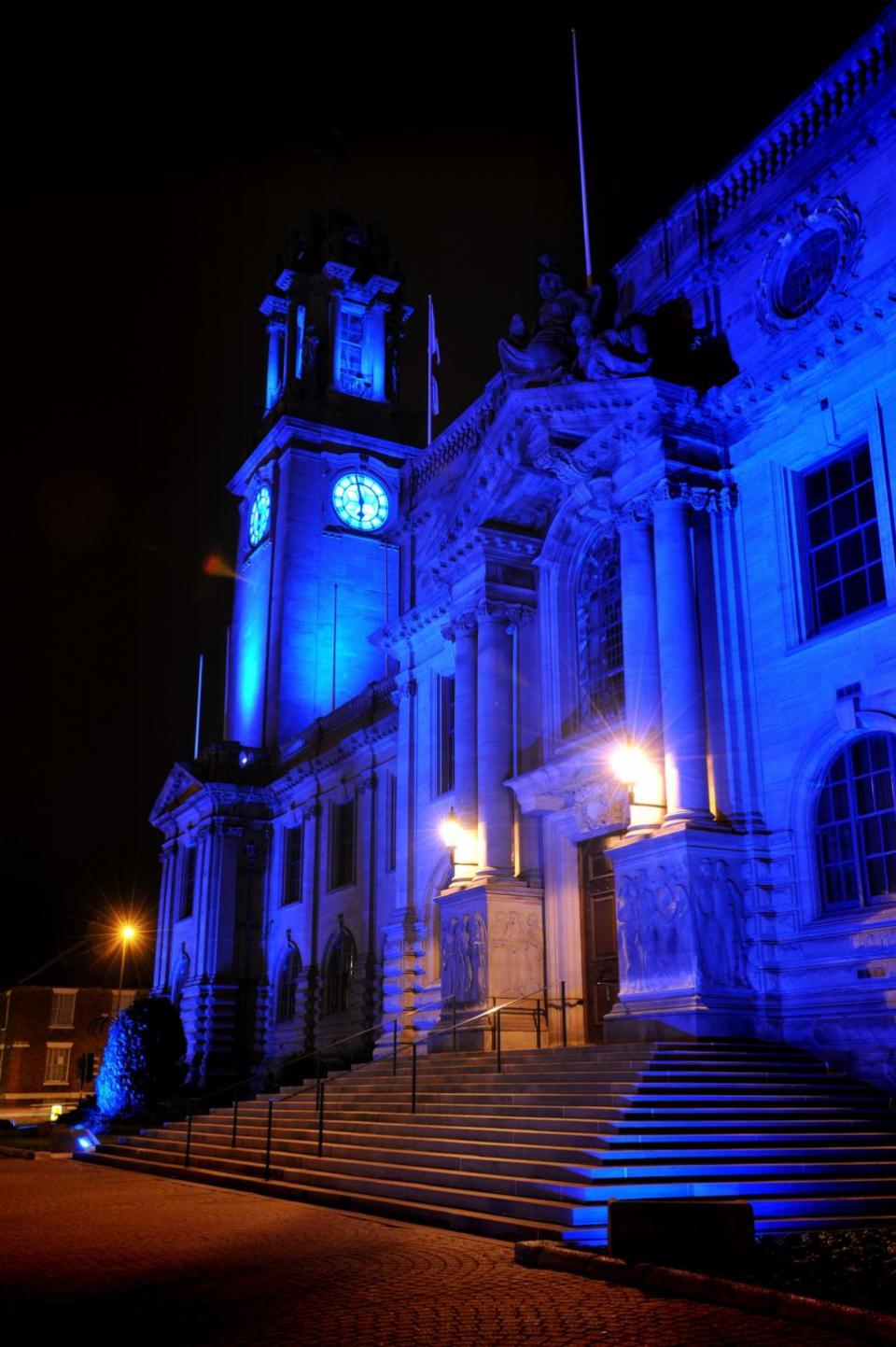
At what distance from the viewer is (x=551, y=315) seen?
2361 cm

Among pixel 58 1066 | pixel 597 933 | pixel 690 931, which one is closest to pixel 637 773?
pixel 690 931

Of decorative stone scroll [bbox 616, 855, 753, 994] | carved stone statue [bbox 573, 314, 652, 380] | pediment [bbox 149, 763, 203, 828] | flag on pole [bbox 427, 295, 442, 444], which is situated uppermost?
flag on pole [bbox 427, 295, 442, 444]

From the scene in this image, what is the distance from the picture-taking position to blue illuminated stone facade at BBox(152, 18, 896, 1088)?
56.3ft

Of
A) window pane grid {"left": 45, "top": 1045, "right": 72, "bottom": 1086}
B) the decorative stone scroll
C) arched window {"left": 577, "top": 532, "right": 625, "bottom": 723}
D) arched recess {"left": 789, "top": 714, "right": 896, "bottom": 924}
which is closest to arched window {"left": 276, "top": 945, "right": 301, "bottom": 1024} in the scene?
arched window {"left": 577, "top": 532, "right": 625, "bottom": 723}

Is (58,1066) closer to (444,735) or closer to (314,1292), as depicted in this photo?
(444,735)

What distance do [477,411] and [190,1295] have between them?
70.6ft

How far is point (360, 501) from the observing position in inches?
1836

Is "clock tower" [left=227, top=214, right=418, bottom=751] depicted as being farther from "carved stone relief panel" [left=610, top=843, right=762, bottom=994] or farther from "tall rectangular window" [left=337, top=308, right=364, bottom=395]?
"carved stone relief panel" [left=610, top=843, right=762, bottom=994]

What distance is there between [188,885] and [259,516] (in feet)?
47.1

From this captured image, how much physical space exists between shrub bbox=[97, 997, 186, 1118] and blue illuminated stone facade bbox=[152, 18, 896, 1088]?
5.15 metres

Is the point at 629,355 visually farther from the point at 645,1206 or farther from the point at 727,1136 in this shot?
the point at 645,1206

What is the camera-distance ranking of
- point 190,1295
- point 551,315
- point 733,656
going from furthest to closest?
point 551,315, point 733,656, point 190,1295

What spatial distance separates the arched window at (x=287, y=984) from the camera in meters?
38.1

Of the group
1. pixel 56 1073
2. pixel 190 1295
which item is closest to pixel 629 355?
pixel 190 1295
